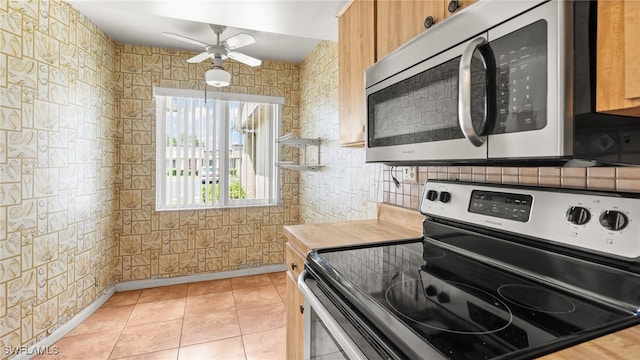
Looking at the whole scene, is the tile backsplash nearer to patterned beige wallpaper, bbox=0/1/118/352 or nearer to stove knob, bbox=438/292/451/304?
stove knob, bbox=438/292/451/304

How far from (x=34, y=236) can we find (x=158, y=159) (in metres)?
1.42

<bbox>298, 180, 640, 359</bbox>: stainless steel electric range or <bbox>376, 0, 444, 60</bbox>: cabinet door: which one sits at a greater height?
<bbox>376, 0, 444, 60</bbox>: cabinet door

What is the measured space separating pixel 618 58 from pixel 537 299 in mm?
560

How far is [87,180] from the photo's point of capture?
2602mm

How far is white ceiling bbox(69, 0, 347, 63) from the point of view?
1.74 m

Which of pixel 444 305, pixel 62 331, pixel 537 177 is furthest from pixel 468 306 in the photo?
pixel 62 331

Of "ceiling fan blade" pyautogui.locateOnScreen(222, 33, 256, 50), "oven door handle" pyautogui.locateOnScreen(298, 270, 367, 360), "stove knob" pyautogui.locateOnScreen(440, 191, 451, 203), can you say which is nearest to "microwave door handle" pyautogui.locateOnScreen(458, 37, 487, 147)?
"stove knob" pyautogui.locateOnScreen(440, 191, 451, 203)

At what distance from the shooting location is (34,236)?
2020mm

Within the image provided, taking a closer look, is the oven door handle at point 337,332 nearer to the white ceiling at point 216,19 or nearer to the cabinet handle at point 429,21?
the cabinet handle at point 429,21

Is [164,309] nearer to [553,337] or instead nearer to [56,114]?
[56,114]

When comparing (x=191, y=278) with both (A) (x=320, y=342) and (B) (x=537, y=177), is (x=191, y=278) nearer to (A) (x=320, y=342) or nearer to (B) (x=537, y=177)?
(A) (x=320, y=342)

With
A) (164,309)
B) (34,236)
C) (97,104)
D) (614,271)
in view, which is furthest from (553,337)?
(97,104)

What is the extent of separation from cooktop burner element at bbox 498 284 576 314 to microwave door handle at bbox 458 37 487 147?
411mm

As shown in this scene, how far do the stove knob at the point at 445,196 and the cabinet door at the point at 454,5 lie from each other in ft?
2.07
